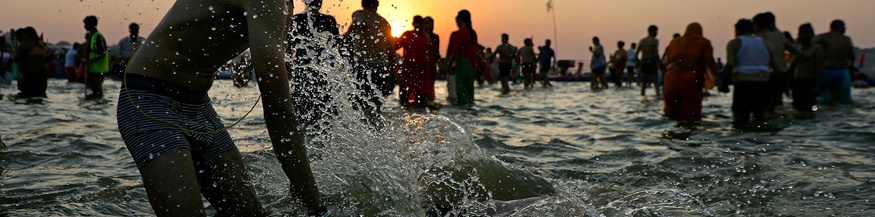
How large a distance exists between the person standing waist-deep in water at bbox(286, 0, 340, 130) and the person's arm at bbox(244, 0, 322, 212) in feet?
8.73

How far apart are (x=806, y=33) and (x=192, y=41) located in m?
12.0

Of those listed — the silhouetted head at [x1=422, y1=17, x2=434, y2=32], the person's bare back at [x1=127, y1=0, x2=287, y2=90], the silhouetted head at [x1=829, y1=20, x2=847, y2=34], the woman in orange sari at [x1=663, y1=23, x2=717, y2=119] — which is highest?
Answer: the silhouetted head at [x1=422, y1=17, x2=434, y2=32]

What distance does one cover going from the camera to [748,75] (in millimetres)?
9141

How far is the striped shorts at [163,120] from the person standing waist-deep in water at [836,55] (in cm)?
1210

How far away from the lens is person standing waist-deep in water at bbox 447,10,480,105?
12141mm

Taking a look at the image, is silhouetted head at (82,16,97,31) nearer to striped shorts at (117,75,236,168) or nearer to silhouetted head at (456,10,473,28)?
silhouetted head at (456,10,473,28)

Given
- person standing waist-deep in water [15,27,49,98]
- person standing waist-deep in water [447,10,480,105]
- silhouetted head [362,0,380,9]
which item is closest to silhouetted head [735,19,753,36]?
person standing waist-deep in water [447,10,480,105]

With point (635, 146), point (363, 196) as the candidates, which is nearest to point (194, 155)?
point (363, 196)

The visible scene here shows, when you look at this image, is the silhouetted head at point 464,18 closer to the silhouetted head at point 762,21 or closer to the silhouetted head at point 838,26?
the silhouetted head at point 762,21

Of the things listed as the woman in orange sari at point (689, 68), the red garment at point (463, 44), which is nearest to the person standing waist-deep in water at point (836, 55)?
the woman in orange sari at point (689, 68)

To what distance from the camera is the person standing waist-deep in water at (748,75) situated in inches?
360

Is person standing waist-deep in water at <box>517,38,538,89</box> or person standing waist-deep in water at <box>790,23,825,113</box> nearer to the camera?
person standing waist-deep in water at <box>790,23,825,113</box>

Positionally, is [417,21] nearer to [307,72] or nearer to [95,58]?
[95,58]

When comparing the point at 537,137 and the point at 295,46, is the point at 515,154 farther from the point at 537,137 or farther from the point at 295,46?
the point at 295,46
